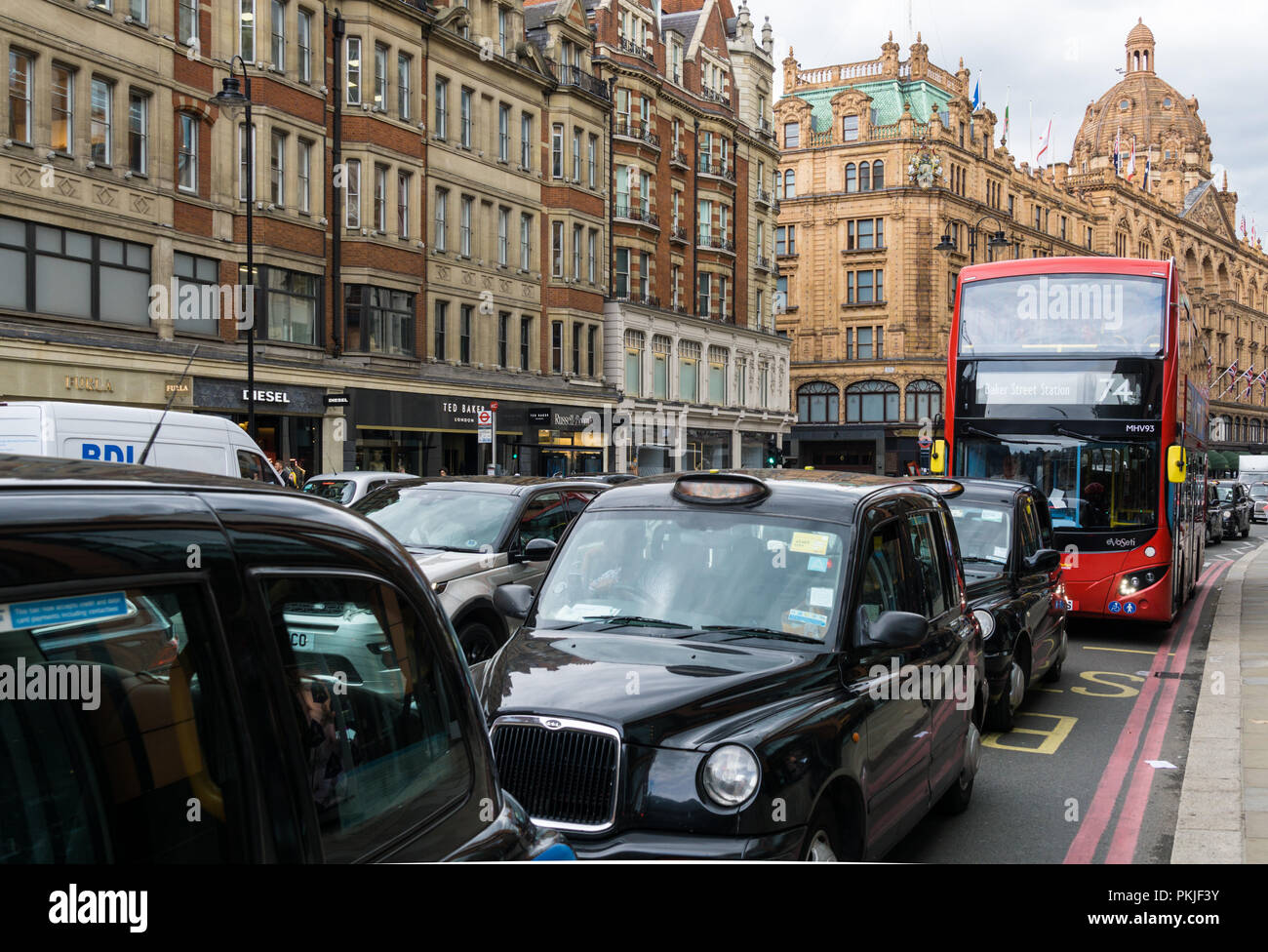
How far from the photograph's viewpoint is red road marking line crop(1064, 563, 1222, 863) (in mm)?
6703

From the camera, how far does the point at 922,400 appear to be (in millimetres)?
75750

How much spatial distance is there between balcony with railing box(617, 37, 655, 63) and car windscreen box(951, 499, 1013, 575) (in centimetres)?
4262

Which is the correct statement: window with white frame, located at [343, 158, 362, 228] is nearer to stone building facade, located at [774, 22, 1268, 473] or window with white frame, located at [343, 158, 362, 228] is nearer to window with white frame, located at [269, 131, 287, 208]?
window with white frame, located at [269, 131, 287, 208]

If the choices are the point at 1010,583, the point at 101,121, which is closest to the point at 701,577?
the point at 1010,583

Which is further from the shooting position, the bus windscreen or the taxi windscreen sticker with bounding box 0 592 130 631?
the bus windscreen

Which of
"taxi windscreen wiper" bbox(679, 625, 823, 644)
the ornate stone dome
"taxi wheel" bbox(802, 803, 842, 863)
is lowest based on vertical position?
"taxi wheel" bbox(802, 803, 842, 863)

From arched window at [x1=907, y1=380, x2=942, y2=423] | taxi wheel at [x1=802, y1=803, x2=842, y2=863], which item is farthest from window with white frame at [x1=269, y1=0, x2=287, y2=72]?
arched window at [x1=907, y1=380, x2=942, y2=423]

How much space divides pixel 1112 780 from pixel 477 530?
575 centimetres

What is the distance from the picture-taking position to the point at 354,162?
113ft

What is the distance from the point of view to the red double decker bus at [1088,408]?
14.9 metres

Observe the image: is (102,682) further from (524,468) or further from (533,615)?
(524,468)

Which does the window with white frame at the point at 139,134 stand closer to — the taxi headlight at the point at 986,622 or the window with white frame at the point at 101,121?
the window with white frame at the point at 101,121

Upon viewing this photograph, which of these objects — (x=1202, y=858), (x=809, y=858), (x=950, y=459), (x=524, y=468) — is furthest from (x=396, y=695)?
(x=524, y=468)

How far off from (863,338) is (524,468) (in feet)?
132
